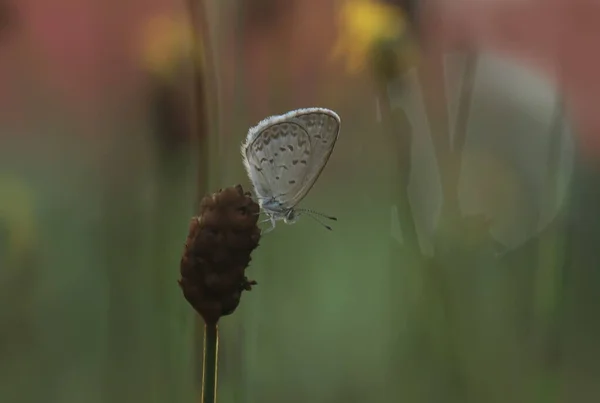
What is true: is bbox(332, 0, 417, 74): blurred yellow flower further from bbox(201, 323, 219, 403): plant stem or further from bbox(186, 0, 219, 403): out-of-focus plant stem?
bbox(201, 323, 219, 403): plant stem

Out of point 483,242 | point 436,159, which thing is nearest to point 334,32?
point 436,159

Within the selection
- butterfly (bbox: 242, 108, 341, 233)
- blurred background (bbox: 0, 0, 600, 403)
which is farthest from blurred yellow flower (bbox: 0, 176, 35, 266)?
butterfly (bbox: 242, 108, 341, 233)

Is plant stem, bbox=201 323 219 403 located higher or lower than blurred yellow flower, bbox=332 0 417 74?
lower

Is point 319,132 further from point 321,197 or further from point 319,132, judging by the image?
point 321,197

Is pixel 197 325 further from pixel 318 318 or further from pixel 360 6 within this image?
pixel 360 6

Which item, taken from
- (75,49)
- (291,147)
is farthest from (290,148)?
(75,49)
